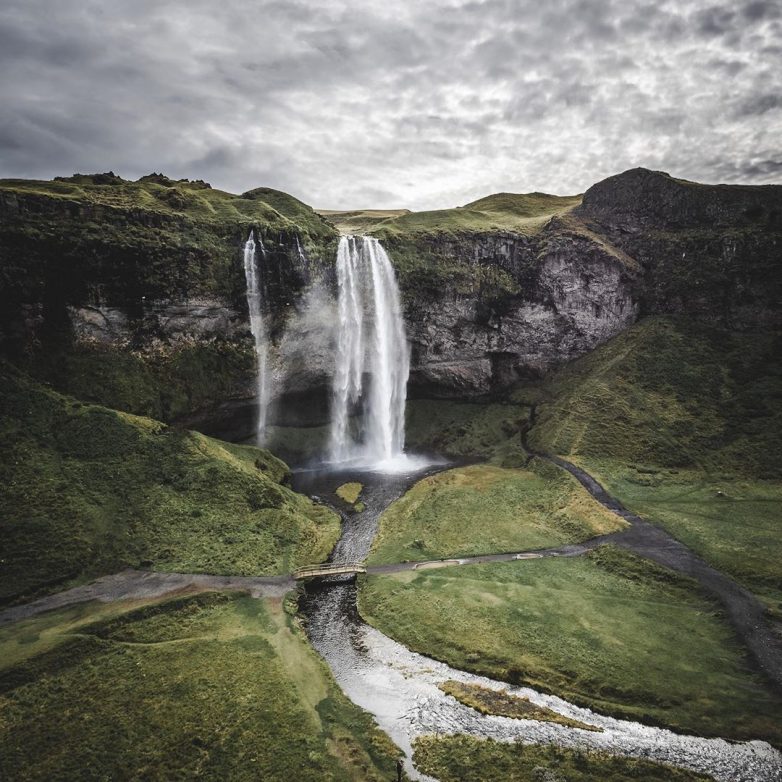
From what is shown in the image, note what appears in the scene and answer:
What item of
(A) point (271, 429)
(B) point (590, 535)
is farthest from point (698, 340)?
(A) point (271, 429)

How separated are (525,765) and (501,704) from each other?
11.4 feet

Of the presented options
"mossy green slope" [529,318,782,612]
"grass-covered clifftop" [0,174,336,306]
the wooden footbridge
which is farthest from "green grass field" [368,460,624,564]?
"grass-covered clifftop" [0,174,336,306]

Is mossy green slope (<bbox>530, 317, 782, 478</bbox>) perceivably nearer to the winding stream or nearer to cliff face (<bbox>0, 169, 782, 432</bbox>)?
cliff face (<bbox>0, 169, 782, 432</bbox>)

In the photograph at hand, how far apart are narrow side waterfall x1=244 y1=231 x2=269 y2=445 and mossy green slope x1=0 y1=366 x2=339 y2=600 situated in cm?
1250

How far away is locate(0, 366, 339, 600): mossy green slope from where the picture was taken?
90.4 ft

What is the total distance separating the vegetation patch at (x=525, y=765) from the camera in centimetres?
1591

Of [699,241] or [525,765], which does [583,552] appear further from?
[699,241]

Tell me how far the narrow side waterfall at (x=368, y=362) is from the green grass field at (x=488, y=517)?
44.2 ft

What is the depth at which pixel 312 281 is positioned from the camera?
5266 centimetres

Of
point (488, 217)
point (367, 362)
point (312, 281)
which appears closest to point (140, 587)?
point (312, 281)

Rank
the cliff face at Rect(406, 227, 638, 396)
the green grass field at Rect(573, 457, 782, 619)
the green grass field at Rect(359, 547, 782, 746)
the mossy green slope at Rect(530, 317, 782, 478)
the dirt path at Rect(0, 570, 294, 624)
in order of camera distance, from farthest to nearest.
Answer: the cliff face at Rect(406, 227, 638, 396), the mossy green slope at Rect(530, 317, 782, 478), the green grass field at Rect(573, 457, 782, 619), the dirt path at Rect(0, 570, 294, 624), the green grass field at Rect(359, 547, 782, 746)

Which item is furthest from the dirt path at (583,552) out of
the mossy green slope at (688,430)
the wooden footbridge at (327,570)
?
the mossy green slope at (688,430)

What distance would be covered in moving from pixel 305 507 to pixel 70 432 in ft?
64.4

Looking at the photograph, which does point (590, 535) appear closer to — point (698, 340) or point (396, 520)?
point (396, 520)
